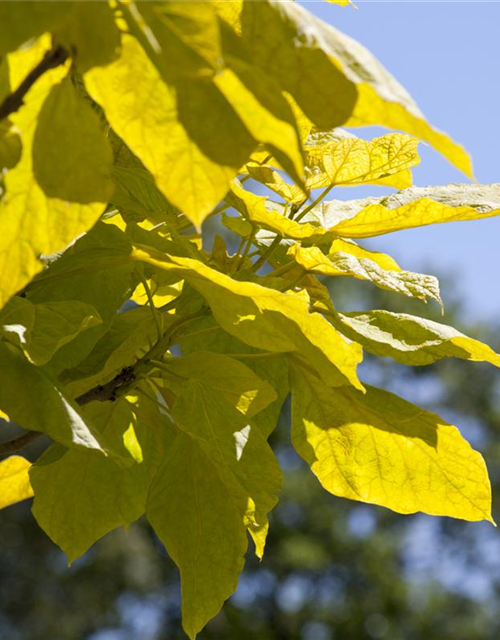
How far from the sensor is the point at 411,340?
23.3 inches

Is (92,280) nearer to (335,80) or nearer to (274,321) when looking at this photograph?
(274,321)

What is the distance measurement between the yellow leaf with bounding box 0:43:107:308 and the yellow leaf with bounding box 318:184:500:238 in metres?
0.26

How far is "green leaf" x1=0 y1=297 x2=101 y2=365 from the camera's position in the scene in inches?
19.9

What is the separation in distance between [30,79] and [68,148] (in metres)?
0.03

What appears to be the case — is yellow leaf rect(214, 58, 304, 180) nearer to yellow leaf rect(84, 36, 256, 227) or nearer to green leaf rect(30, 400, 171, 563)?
yellow leaf rect(84, 36, 256, 227)

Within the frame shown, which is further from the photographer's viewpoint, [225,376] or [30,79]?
[225,376]

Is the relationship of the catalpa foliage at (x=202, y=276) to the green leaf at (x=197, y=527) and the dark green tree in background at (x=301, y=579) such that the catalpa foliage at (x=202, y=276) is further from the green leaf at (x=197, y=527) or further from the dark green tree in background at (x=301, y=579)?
the dark green tree in background at (x=301, y=579)

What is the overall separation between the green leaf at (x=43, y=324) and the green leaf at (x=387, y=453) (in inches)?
7.6

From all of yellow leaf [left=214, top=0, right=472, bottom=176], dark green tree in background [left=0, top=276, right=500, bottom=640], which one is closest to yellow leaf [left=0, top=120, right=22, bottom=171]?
yellow leaf [left=214, top=0, right=472, bottom=176]

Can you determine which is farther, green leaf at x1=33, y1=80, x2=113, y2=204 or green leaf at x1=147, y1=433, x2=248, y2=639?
green leaf at x1=147, y1=433, x2=248, y2=639

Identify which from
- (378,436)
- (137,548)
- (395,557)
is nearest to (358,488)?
(378,436)

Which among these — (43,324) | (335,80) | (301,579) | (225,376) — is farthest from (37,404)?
(301,579)

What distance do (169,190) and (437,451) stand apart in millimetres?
369

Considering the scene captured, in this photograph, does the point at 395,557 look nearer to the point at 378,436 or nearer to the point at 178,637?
the point at 178,637
